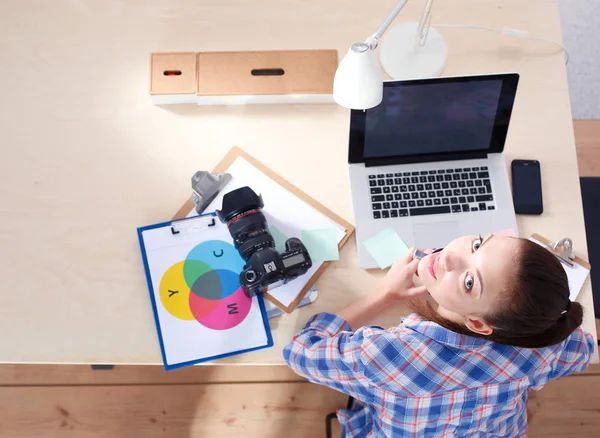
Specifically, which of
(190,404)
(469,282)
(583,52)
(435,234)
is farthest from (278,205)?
(583,52)

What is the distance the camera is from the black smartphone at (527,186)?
1.21 m

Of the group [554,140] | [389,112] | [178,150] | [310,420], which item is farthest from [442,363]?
[310,420]

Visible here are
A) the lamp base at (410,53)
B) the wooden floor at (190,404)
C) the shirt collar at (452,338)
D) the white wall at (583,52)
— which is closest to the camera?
the shirt collar at (452,338)

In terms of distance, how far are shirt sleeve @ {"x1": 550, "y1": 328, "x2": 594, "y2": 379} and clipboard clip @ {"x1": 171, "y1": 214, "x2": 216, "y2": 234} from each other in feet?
2.52

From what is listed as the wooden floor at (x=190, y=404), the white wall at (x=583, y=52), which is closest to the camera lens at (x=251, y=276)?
the wooden floor at (x=190, y=404)

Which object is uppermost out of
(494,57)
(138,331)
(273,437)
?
(494,57)

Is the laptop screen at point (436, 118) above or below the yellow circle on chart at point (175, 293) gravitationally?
above

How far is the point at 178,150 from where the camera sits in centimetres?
126

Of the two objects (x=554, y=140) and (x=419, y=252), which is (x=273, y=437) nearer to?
(x=419, y=252)

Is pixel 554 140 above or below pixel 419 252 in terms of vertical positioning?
above

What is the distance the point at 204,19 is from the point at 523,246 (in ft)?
2.97

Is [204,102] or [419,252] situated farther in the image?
[204,102]

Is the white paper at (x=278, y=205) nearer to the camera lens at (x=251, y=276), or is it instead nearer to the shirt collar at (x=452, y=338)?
the camera lens at (x=251, y=276)

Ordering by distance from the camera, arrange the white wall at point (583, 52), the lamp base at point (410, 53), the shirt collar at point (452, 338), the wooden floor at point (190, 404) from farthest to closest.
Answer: the white wall at point (583, 52)
the wooden floor at point (190, 404)
the lamp base at point (410, 53)
the shirt collar at point (452, 338)
